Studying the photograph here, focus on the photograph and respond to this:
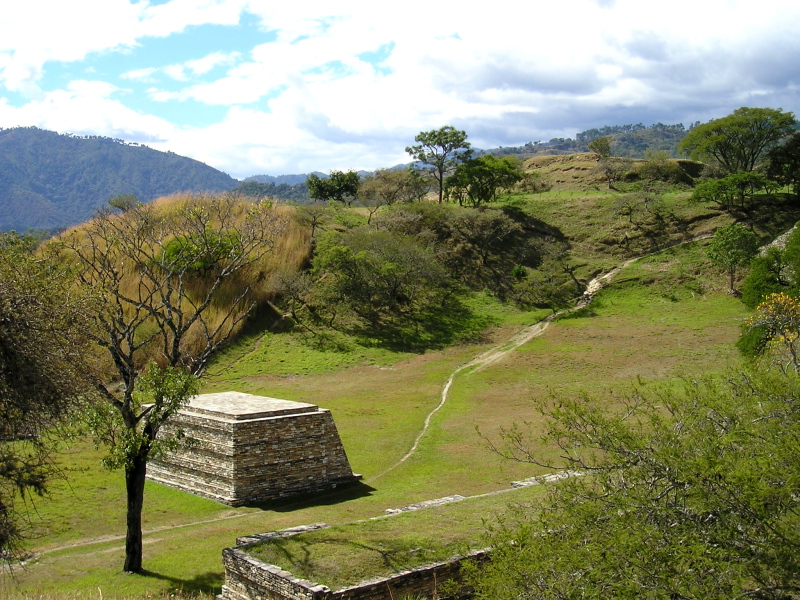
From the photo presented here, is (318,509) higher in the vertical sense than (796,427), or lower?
lower

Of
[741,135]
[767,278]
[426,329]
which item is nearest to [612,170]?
[741,135]

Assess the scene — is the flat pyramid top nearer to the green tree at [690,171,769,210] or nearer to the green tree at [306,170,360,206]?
the green tree at [690,171,769,210]

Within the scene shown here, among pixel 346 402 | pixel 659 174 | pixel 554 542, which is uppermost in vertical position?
pixel 659 174

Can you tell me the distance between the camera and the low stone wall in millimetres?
9875

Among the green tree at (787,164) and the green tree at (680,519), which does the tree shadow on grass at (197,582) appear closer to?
the green tree at (680,519)

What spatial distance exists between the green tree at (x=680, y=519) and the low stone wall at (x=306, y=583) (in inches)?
73.2

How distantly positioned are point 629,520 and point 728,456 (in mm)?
1313

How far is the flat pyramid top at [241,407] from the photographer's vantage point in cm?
1764

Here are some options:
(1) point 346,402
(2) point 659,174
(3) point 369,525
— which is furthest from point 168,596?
(2) point 659,174

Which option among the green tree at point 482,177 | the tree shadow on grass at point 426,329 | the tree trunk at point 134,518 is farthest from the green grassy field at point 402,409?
the green tree at point 482,177

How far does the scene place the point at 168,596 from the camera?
1170 centimetres

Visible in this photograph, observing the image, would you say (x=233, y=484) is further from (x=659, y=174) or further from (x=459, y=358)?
(x=659, y=174)

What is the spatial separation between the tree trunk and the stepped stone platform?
10.8ft

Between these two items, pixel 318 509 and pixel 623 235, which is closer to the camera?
pixel 318 509
